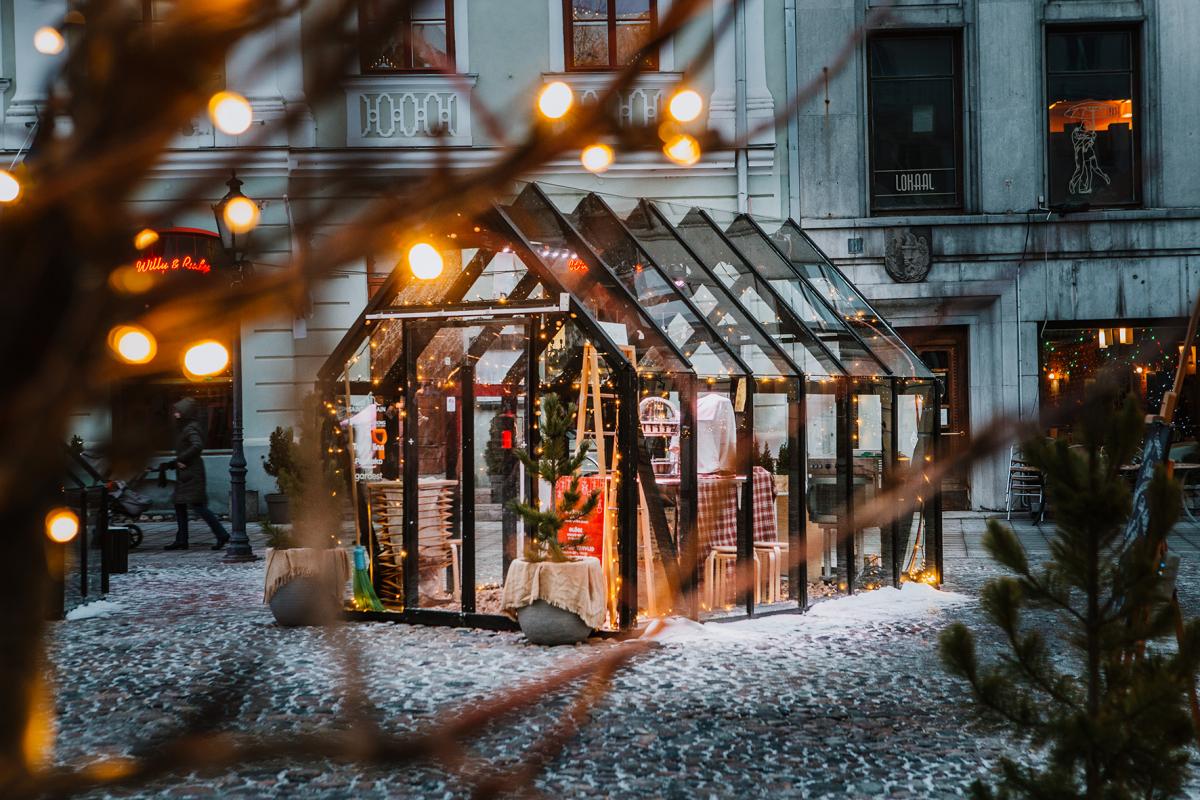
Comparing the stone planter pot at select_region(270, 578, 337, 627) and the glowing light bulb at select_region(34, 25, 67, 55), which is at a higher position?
the glowing light bulb at select_region(34, 25, 67, 55)

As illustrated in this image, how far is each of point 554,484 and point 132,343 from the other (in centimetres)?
706

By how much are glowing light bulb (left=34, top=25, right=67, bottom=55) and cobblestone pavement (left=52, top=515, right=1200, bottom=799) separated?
230 centimetres

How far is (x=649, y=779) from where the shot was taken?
5234mm

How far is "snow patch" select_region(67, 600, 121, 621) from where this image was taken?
31.3ft

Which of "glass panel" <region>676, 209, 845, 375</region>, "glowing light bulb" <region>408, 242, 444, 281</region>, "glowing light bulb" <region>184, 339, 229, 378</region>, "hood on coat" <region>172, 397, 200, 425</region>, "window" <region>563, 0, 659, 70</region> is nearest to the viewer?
"glowing light bulb" <region>184, 339, 229, 378</region>

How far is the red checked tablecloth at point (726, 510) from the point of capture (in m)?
9.23

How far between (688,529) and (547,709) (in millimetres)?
2781

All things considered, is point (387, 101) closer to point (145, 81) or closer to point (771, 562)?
point (771, 562)

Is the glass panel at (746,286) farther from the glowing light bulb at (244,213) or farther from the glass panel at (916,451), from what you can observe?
the glowing light bulb at (244,213)

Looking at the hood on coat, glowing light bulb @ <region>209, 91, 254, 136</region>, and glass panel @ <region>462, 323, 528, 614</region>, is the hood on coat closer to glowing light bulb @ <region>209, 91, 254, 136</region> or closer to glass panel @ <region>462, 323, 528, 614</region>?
glowing light bulb @ <region>209, 91, 254, 136</region>

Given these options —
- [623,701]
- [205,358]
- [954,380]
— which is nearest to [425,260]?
[623,701]

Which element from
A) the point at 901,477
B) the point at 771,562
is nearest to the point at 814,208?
the point at 901,477

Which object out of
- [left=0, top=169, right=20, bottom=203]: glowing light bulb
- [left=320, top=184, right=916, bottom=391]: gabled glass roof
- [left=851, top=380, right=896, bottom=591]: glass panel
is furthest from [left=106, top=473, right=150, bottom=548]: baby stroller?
[left=0, top=169, right=20, bottom=203]: glowing light bulb

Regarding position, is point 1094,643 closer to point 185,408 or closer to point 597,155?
point 597,155
